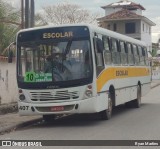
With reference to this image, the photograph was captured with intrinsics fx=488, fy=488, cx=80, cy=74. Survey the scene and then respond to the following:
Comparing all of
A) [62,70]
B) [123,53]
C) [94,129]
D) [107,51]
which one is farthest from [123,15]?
[94,129]

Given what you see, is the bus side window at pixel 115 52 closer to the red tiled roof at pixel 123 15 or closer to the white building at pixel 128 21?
the white building at pixel 128 21

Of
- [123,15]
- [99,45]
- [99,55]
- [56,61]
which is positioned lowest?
[56,61]

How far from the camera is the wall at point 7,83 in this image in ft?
62.7

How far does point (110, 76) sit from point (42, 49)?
265 centimetres

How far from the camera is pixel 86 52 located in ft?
46.2

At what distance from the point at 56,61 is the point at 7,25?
10789 millimetres

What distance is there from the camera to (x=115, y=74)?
16.6 meters

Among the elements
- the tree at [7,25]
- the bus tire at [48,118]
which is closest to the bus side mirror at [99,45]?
the bus tire at [48,118]

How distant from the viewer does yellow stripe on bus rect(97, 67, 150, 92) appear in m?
14.7

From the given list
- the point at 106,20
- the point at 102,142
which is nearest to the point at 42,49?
the point at 102,142

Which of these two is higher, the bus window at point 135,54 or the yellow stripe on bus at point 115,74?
the bus window at point 135,54

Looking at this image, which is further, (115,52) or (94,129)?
(115,52)

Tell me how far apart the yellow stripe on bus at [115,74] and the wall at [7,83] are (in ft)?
15.7

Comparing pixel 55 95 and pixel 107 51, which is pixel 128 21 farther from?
pixel 55 95
